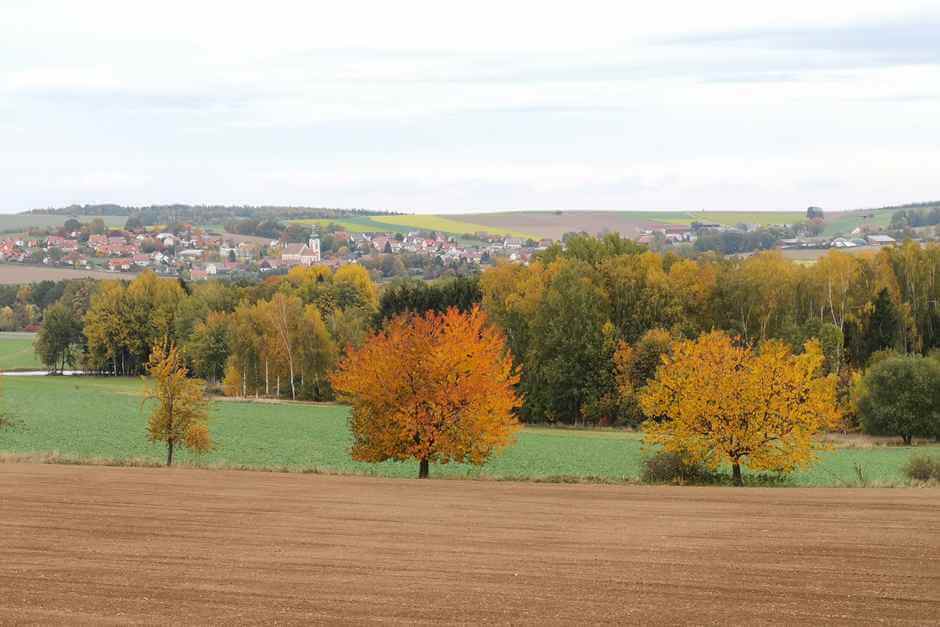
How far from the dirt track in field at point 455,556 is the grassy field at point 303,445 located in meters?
13.8

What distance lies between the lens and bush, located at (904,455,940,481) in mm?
47375

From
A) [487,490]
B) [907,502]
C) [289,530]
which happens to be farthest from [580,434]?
[289,530]

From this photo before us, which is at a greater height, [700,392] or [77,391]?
[700,392]

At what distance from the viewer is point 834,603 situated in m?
19.9

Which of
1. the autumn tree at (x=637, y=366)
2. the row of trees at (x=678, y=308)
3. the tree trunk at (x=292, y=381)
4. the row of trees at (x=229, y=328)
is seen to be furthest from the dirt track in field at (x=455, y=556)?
the row of trees at (x=229, y=328)

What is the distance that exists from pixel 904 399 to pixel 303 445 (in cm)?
3752

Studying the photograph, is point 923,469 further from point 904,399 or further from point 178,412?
point 178,412

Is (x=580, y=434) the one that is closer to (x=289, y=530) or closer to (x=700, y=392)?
(x=700, y=392)

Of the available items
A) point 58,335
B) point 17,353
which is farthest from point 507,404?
point 17,353

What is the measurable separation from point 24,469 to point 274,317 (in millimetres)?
72334

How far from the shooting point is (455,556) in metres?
24.9

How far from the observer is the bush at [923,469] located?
1865 inches

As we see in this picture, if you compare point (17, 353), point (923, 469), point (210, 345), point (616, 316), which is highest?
point (616, 316)

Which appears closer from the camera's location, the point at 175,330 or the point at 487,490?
the point at 487,490
